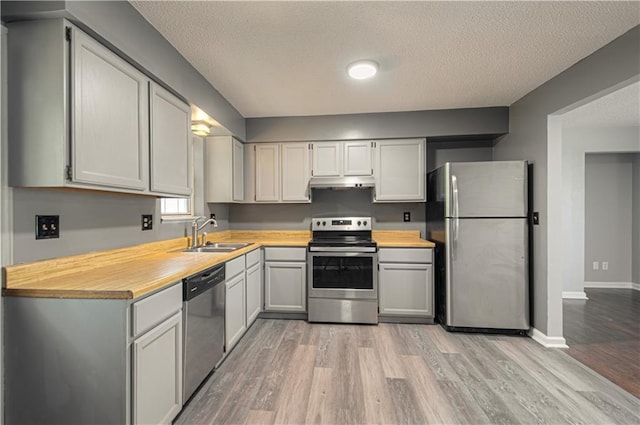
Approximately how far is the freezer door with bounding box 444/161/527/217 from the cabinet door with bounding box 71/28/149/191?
2616mm

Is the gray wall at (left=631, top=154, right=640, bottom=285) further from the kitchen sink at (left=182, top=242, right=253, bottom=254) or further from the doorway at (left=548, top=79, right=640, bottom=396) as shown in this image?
the kitchen sink at (left=182, top=242, right=253, bottom=254)

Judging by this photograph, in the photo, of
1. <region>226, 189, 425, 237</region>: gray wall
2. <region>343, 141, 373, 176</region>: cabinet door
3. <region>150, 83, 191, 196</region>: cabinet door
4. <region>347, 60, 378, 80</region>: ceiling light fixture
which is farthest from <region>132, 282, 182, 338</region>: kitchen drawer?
<region>343, 141, 373, 176</region>: cabinet door

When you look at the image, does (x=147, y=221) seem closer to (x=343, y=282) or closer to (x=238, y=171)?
(x=238, y=171)

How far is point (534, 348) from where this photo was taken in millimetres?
2510

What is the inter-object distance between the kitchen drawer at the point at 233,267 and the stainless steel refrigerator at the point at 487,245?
2022 mm

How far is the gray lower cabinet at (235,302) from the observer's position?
7.43ft

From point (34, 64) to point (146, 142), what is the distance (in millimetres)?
575

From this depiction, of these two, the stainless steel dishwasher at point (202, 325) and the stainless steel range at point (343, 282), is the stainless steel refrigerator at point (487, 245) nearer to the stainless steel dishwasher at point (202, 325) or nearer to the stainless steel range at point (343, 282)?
the stainless steel range at point (343, 282)

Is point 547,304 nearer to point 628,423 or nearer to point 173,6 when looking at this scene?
point 628,423

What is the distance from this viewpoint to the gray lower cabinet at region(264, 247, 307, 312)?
3.17m

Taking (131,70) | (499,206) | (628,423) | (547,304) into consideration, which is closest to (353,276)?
(499,206)

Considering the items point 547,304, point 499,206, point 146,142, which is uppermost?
point 146,142

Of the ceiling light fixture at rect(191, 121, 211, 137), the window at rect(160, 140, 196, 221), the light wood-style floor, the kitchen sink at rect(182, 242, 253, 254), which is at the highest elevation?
the ceiling light fixture at rect(191, 121, 211, 137)

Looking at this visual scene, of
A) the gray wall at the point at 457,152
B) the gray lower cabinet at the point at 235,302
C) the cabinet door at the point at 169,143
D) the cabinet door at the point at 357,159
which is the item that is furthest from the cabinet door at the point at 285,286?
the gray wall at the point at 457,152
